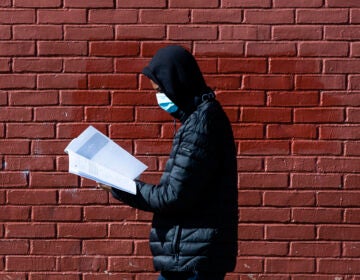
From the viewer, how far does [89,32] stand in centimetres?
477

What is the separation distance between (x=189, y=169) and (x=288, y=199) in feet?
5.76

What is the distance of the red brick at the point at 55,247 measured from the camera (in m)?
4.87

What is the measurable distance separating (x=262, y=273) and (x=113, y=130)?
1.20 metres

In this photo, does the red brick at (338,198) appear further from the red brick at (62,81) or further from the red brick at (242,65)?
the red brick at (62,81)

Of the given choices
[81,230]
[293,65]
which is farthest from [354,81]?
[81,230]

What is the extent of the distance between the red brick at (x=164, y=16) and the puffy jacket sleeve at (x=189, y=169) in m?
1.63

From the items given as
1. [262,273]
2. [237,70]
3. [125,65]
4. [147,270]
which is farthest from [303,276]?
[125,65]

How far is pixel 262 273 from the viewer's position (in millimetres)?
4859

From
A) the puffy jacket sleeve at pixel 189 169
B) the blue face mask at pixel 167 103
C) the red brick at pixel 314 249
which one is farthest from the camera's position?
the red brick at pixel 314 249

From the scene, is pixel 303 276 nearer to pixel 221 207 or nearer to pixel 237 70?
pixel 237 70

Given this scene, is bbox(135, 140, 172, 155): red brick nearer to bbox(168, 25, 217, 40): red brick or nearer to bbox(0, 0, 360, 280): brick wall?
bbox(0, 0, 360, 280): brick wall

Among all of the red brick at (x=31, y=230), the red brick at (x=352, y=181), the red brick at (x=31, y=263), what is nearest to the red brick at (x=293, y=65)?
the red brick at (x=352, y=181)

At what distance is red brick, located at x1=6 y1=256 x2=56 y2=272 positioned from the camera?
16.0ft

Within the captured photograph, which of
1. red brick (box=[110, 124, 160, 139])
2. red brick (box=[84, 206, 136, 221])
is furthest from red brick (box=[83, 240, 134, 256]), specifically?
red brick (box=[110, 124, 160, 139])
